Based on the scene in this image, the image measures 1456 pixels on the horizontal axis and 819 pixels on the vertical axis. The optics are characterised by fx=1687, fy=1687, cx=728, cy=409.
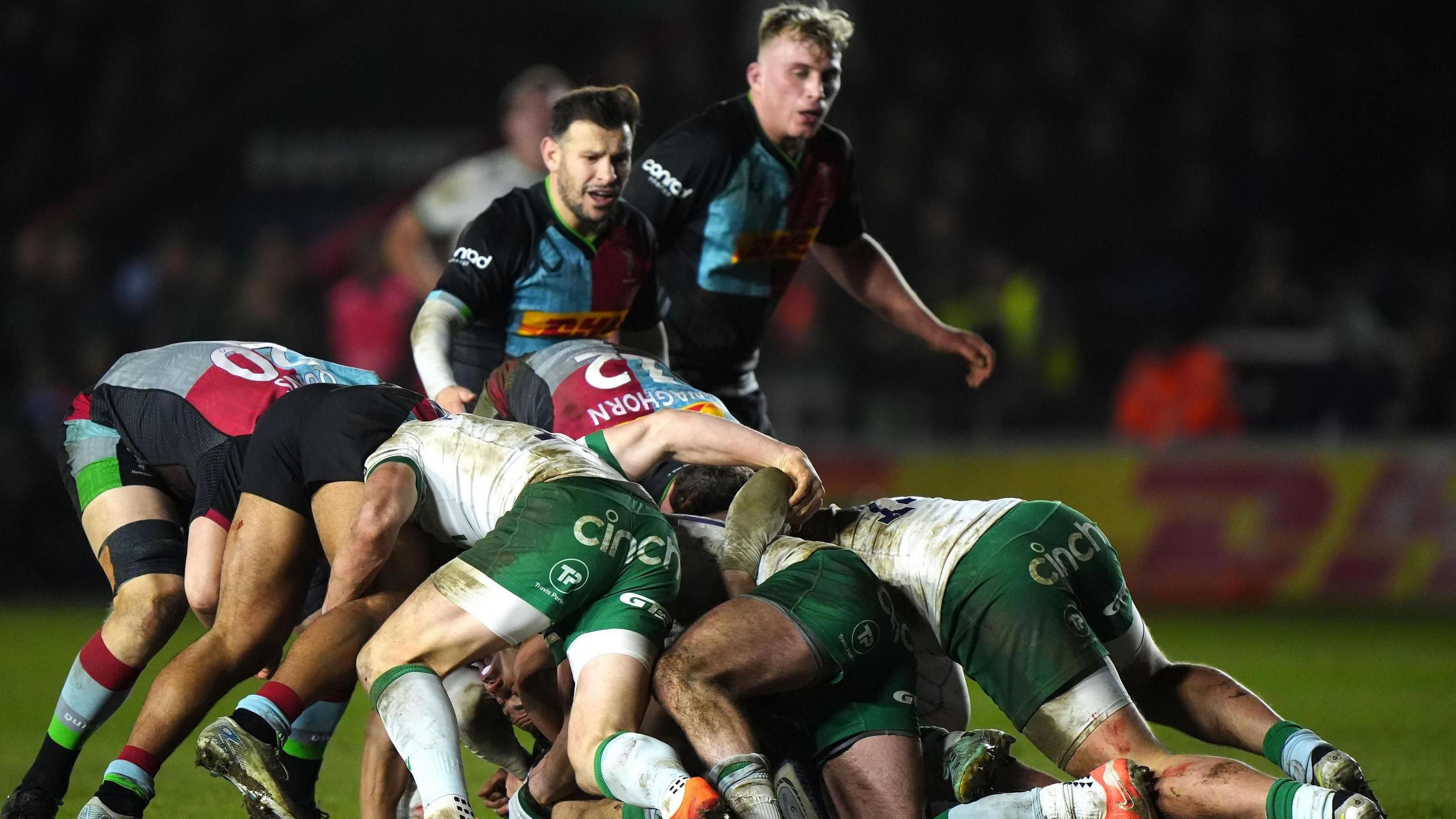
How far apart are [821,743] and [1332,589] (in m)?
7.55

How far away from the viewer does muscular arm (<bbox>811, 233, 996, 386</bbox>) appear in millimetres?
6402

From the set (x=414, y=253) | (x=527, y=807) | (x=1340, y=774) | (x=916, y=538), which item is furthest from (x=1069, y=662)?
(x=414, y=253)

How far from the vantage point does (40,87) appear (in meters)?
13.8

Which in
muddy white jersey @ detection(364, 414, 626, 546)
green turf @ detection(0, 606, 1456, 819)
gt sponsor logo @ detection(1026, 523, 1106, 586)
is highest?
muddy white jersey @ detection(364, 414, 626, 546)

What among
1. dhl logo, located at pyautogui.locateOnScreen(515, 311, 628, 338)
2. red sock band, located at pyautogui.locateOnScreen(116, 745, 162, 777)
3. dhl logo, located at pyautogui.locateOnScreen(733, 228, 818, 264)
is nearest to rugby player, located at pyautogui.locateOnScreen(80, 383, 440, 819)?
red sock band, located at pyautogui.locateOnScreen(116, 745, 162, 777)

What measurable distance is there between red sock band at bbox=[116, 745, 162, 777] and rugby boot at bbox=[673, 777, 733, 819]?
1497 mm

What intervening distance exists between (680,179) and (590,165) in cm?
66

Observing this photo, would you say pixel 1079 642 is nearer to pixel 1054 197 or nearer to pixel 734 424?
pixel 734 424

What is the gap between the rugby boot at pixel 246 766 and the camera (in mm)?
3697

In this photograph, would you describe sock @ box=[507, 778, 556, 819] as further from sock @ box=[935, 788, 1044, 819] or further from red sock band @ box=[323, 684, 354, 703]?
sock @ box=[935, 788, 1044, 819]

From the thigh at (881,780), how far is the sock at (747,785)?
0.36 m

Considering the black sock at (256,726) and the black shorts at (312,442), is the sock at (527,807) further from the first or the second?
the black shorts at (312,442)

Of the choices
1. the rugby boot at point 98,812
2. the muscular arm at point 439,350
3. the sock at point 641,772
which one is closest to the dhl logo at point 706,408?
the muscular arm at point 439,350

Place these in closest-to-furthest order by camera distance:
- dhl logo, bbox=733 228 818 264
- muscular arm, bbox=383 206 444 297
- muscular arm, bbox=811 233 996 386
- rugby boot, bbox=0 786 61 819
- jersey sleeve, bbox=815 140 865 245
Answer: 1. rugby boot, bbox=0 786 61 819
2. dhl logo, bbox=733 228 818 264
3. jersey sleeve, bbox=815 140 865 245
4. muscular arm, bbox=811 233 996 386
5. muscular arm, bbox=383 206 444 297
